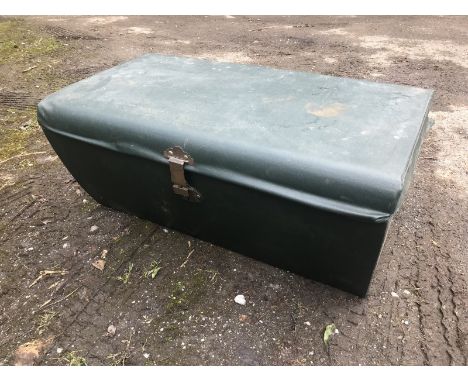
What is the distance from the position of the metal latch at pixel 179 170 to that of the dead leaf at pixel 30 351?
0.74 m

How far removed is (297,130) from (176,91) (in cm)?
59

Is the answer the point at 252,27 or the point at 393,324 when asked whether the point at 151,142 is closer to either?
the point at 393,324

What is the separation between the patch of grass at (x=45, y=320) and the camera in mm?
1465

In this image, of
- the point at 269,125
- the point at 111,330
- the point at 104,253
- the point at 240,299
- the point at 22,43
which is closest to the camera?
the point at 269,125

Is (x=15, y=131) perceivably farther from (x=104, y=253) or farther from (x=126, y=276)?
(x=126, y=276)

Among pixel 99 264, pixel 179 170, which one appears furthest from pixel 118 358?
pixel 179 170

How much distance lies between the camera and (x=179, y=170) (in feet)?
4.42

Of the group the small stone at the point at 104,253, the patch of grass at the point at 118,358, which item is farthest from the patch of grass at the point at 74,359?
the small stone at the point at 104,253

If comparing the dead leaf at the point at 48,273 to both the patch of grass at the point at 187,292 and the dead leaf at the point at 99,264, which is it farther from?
the patch of grass at the point at 187,292

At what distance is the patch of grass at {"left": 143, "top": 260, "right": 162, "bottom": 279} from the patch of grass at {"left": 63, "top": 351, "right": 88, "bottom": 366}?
1.33 feet

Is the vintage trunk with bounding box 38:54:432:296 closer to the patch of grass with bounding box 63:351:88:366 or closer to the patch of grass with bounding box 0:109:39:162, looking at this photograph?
the patch of grass with bounding box 63:351:88:366

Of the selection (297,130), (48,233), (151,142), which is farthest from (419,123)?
(48,233)

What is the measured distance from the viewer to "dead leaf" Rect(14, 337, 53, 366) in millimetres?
1366

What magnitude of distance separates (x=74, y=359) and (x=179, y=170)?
766 mm
